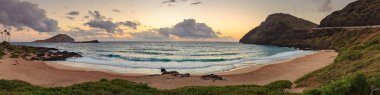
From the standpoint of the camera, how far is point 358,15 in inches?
5699

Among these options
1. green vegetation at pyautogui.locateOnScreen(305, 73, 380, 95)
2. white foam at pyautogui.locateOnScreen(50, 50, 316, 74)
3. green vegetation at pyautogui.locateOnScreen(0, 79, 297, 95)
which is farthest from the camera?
white foam at pyautogui.locateOnScreen(50, 50, 316, 74)

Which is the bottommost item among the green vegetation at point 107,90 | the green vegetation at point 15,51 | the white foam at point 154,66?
the white foam at point 154,66

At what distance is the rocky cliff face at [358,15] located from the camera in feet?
438

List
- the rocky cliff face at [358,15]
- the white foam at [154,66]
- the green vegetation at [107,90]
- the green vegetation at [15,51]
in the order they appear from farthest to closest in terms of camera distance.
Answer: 1. the rocky cliff face at [358,15]
2. the green vegetation at [15,51]
3. the white foam at [154,66]
4. the green vegetation at [107,90]

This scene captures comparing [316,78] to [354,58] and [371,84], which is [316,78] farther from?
[371,84]

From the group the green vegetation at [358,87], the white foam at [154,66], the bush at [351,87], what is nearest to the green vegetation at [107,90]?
the bush at [351,87]

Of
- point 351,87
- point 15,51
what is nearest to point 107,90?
point 351,87

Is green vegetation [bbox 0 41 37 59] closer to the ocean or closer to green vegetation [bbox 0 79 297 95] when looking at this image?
the ocean

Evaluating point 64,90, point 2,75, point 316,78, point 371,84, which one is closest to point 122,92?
point 64,90

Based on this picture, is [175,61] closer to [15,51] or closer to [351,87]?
[15,51]

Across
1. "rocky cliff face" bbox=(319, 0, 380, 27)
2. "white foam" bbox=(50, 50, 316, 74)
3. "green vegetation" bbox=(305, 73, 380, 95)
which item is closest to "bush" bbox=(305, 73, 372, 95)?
"green vegetation" bbox=(305, 73, 380, 95)

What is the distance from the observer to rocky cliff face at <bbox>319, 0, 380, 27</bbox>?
5261 inches

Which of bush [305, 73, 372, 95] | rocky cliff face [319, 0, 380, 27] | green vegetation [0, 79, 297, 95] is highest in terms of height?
rocky cliff face [319, 0, 380, 27]

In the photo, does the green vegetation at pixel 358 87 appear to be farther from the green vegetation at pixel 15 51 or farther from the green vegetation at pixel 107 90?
the green vegetation at pixel 15 51
